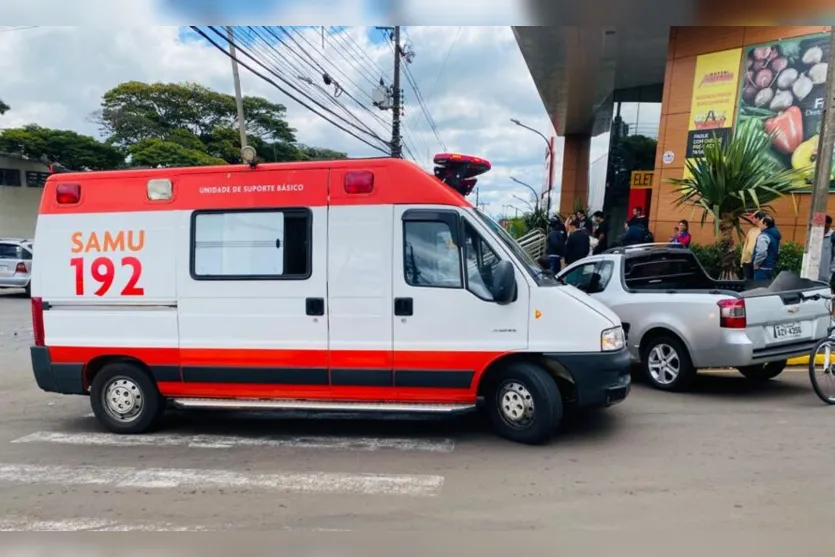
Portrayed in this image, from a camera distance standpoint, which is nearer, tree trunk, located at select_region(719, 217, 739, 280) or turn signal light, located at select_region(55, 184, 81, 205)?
Result: turn signal light, located at select_region(55, 184, 81, 205)

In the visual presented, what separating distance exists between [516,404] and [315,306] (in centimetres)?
199

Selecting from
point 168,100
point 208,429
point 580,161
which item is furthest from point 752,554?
point 168,100

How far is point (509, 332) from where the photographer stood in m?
4.91

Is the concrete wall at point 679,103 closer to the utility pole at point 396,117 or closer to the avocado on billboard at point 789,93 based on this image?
the avocado on billboard at point 789,93

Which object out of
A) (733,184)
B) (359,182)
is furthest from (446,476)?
(733,184)

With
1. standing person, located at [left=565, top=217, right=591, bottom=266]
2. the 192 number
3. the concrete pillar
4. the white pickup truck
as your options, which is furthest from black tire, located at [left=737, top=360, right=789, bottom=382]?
the concrete pillar

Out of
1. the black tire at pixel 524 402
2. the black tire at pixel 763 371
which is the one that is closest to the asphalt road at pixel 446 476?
the black tire at pixel 524 402

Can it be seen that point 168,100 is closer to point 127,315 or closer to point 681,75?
point 681,75

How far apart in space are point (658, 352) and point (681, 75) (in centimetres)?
1046

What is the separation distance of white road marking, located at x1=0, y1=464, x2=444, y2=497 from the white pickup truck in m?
3.70

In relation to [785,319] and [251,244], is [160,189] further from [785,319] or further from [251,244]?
[785,319]

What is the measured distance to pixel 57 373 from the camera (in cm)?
552

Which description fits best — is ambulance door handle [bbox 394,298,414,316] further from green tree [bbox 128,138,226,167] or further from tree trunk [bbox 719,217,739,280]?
green tree [bbox 128,138,226,167]

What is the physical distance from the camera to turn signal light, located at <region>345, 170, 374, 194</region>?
507 centimetres
